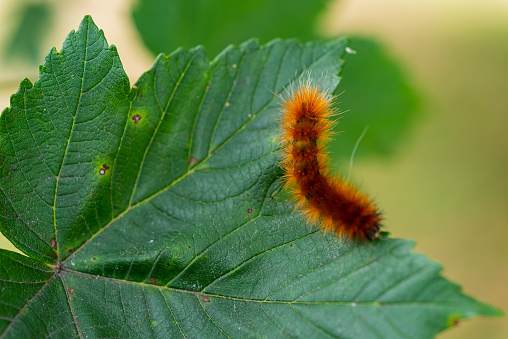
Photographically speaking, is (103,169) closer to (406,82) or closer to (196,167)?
(196,167)

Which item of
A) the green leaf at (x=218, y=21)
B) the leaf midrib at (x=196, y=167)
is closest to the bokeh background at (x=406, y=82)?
the green leaf at (x=218, y=21)

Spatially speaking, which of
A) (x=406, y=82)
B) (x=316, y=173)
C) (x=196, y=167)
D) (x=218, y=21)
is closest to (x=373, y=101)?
(x=406, y=82)

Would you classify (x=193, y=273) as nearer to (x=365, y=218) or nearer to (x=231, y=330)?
(x=231, y=330)

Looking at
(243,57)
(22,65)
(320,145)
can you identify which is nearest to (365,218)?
(320,145)

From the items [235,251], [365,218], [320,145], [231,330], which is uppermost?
[320,145]

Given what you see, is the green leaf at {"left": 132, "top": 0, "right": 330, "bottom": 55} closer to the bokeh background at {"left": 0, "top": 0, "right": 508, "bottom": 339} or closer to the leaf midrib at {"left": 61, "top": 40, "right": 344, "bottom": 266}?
the bokeh background at {"left": 0, "top": 0, "right": 508, "bottom": 339}

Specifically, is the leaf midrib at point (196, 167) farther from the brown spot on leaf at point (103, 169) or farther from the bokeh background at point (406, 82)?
the bokeh background at point (406, 82)

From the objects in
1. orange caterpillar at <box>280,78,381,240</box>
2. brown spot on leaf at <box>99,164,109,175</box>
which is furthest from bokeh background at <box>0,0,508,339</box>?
brown spot on leaf at <box>99,164,109,175</box>

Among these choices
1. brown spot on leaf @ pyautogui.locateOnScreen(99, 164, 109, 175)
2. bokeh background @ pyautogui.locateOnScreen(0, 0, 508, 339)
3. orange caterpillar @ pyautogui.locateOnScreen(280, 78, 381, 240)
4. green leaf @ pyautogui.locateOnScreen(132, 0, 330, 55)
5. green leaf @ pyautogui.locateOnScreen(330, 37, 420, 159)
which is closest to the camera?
orange caterpillar @ pyautogui.locateOnScreen(280, 78, 381, 240)

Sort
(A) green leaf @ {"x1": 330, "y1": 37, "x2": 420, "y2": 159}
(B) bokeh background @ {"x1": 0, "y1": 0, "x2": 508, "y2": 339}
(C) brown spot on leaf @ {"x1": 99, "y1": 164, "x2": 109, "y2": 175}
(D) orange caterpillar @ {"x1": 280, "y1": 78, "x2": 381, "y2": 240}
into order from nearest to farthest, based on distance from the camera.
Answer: (D) orange caterpillar @ {"x1": 280, "y1": 78, "x2": 381, "y2": 240}
(C) brown spot on leaf @ {"x1": 99, "y1": 164, "x2": 109, "y2": 175}
(B) bokeh background @ {"x1": 0, "y1": 0, "x2": 508, "y2": 339}
(A) green leaf @ {"x1": 330, "y1": 37, "x2": 420, "y2": 159}
